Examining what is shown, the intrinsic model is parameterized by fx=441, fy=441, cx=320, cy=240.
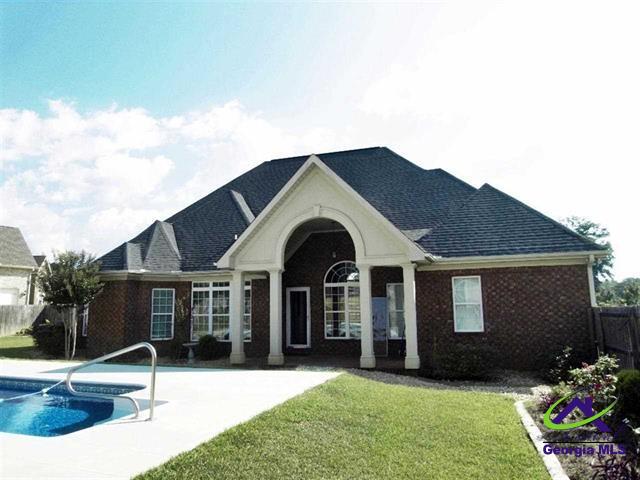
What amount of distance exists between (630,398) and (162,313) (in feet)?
53.9

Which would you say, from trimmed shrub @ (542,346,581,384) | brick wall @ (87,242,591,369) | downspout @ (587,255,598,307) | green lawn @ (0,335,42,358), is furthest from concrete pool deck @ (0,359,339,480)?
downspout @ (587,255,598,307)

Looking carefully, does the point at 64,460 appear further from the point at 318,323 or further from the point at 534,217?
the point at 534,217

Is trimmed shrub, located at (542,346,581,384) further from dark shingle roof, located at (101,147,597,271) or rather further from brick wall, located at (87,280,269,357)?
brick wall, located at (87,280,269,357)

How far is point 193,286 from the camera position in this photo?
62.2 ft

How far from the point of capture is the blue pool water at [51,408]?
778 cm

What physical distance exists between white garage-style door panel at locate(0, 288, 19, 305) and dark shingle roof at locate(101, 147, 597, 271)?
19.7m

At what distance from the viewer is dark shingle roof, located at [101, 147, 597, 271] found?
14969mm

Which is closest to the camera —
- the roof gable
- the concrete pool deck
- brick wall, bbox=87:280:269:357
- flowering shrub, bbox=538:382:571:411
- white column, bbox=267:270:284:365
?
the concrete pool deck

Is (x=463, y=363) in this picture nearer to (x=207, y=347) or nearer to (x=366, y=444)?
(x=366, y=444)

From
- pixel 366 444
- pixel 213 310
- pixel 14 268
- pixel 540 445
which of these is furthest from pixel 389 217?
pixel 14 268

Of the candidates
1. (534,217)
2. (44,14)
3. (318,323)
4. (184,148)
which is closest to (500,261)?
(534,217)

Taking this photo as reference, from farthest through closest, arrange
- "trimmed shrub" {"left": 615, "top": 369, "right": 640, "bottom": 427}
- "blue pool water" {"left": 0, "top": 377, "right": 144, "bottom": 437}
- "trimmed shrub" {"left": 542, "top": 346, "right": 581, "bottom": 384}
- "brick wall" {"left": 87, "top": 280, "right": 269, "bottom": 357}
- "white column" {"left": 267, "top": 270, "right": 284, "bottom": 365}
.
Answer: "brick wall" {"left": 87, "top": 280, "right": 269, "bottom": 357}
"white column" {"left": 267, "top": 270, "right": 284, "bottom": 365}
"trimmed shrub" {"left": 542, "top": 346, "right": 581, "bottom": 384}
"blue pool water" {"left": 0, "top": 377, "right": 144, "bottom": 437}
"trimmed shrub" {"left": 615, "top": 369, "right": 640, "bottom": 427}

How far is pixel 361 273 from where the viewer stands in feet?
47.2

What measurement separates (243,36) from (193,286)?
36.4 feet
